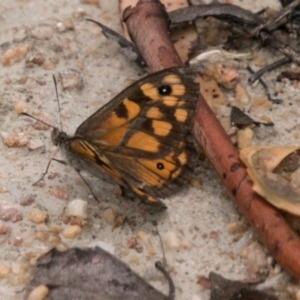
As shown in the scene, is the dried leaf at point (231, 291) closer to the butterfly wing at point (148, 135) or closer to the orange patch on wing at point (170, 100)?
the butterfly wing at point (148, 135)

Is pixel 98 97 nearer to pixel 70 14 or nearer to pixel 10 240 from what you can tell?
pixel 70 14

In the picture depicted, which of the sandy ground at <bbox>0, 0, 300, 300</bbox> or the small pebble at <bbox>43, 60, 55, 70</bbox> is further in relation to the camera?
the small pebble at <bbox>43, 60, 55, 70</bbox>

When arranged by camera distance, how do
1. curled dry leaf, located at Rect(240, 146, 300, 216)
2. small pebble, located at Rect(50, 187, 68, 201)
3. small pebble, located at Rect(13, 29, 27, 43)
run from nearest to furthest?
1. curled dry leaf, located at Rect(240, 146, 300, 216)
2. small pebble, located at Rect(50, 187, 68, 201)
3. small pebble, located at Rect(13, 29, 27, 43)

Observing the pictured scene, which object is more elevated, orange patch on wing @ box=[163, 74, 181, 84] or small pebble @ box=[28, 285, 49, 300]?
orange patch on wing @ box=[163, 74, 181, 84]

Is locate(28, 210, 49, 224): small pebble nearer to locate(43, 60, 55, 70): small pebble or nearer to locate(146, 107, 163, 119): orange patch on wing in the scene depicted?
locate(146, 107, 163, 119): orange patch on wing

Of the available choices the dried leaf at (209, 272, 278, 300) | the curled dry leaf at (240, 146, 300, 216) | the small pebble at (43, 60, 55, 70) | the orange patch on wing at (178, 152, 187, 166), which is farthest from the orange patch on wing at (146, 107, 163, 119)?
the small pebble at (43, 60, 55, 70)

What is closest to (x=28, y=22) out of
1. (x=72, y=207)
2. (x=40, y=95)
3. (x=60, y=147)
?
(x=40, y=95)

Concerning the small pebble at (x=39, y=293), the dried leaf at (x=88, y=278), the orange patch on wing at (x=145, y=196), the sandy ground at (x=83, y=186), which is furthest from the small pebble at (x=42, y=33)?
the small pebble at (x=39, y=293)
